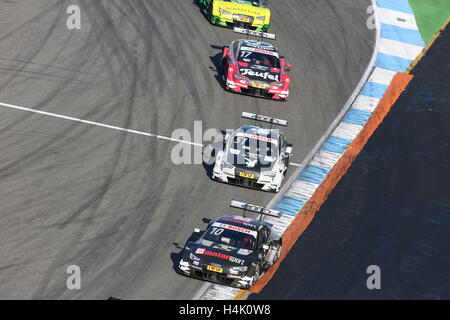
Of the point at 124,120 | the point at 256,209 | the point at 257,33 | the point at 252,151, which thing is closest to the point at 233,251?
the point at 256,209

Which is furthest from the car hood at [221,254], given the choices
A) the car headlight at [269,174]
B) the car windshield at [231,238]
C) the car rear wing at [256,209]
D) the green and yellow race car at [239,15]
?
the green and yellow race car at [239,15]

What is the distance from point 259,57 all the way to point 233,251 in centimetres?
1109

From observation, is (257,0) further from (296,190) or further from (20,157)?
(20,157)

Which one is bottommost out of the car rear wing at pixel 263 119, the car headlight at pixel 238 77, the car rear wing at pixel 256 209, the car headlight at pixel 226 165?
the car rear wing at pixel 256 209

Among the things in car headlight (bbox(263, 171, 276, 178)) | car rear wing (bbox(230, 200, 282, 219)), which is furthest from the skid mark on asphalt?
car rear wing (bbox(230, 200, 282, 219))

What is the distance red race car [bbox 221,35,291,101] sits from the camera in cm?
2500

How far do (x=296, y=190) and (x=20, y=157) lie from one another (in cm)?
761

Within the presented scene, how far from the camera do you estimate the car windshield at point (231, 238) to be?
54.8 feet

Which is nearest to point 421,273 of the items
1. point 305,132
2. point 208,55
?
point 305,132

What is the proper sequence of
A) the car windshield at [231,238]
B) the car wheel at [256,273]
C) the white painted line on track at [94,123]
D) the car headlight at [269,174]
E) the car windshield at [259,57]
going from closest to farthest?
the car wheel at [256,273]
the car windshield at [231,238]
the car headlight at [269,174]
the white painted line on track at [94,123]
the car windshield at [259,57]

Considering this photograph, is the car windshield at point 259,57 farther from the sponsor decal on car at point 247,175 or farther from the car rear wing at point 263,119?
the sponsor decal on car at point 247,175

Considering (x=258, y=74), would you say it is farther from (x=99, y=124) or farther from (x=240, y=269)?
(x=240, y=269)

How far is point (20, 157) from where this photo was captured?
19469mm
